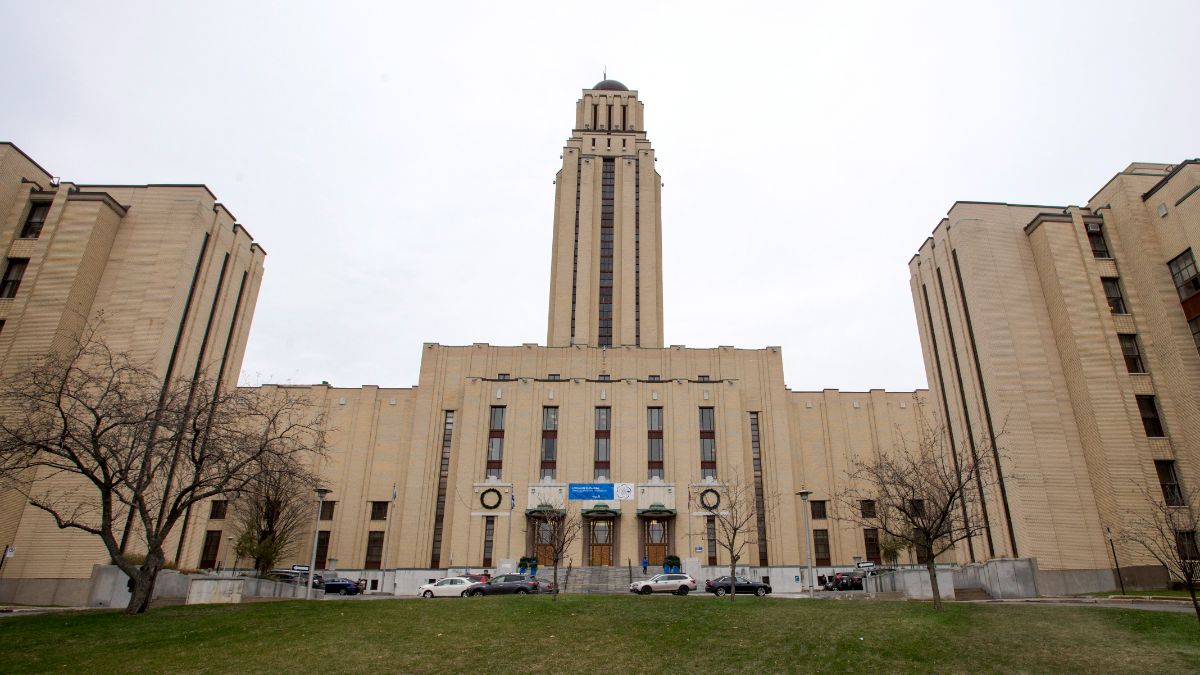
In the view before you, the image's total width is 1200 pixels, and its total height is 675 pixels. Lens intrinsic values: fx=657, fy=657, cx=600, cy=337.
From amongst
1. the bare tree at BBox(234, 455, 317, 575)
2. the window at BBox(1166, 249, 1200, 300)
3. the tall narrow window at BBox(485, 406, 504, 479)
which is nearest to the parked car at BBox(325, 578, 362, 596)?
the bare tree at BBox(234, 455, 317, 575)

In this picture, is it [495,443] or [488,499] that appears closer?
[488,499]

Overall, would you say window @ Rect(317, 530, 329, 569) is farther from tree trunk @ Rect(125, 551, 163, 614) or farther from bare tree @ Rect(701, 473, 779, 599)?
tree trunk @ Rect(125, 551, 163, 614)

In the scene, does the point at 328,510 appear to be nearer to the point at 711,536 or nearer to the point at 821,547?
the point at 711,536

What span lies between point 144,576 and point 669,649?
59.3ft

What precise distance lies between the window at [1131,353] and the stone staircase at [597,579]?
33577 mm

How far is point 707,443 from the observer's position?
57.1 m

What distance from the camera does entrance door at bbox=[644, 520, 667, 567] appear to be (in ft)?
172

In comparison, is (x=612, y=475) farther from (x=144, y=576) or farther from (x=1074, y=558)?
(x=144, y=576)

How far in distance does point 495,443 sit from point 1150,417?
45195 mm

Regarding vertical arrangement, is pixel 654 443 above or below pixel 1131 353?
below

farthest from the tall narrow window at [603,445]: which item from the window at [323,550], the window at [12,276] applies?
the window at [12,276]

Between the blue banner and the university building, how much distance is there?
23 centimetres

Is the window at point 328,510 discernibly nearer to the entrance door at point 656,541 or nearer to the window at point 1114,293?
the entrance door at point 656,541

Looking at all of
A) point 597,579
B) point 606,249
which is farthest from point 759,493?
point 606,249
